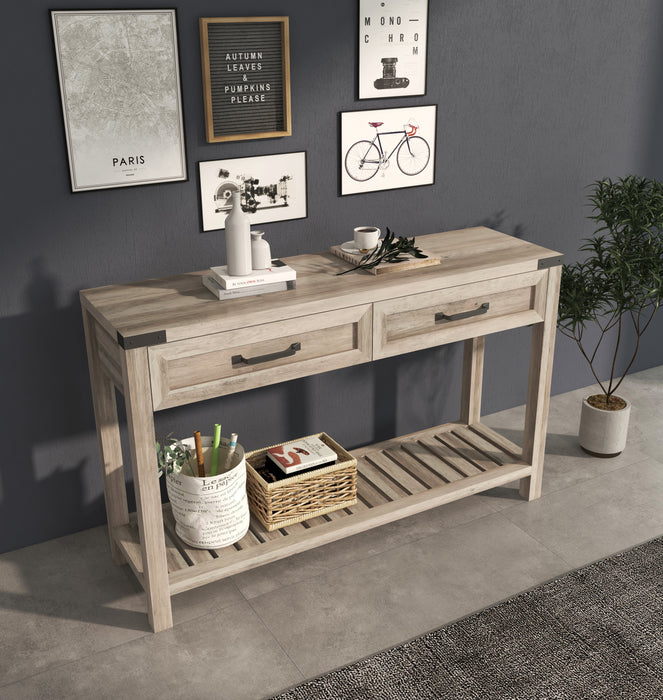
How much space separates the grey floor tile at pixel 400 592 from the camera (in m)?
2.45

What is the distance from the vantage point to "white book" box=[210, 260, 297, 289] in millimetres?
2393

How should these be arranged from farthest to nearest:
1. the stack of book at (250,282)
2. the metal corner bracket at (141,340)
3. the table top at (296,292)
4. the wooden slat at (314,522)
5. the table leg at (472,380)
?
the table leg at (472,380) → the wooden slat at (314,522) → the stack of book at (250,282) → the table top at (296,292) → the metal corner bracket at (141,340)

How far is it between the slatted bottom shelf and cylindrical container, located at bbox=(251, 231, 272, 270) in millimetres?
852

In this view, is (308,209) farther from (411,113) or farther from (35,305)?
(35,305)

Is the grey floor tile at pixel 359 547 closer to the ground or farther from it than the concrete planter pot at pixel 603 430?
closer to the ground

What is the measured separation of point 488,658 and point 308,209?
1.58 m

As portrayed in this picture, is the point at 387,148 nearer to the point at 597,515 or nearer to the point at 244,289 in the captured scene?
the point at 244,289

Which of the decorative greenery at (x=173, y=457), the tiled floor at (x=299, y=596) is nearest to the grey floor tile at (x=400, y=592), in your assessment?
the tiled floor at (x=299, y=596)

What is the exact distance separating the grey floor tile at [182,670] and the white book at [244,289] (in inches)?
39.4

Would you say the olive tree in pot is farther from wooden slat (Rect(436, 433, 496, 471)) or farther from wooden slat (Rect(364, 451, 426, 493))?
wooden slat (Rect(364, 451, 426, 493))

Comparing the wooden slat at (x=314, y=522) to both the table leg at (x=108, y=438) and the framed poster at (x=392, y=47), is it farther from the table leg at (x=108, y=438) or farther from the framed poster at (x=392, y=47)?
the framed poster at (x=392, y=47)

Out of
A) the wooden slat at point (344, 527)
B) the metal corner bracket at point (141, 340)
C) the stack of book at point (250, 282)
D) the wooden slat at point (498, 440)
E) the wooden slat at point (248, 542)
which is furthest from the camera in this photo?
the wooden slat at point (498, 440)

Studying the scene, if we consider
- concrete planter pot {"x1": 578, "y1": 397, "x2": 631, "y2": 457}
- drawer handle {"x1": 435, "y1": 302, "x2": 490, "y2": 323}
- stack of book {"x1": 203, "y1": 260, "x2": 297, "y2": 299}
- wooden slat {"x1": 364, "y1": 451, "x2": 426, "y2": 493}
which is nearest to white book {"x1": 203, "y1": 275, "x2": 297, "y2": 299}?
stack of book {"x1": 203, "y1": 260, "x2": 297, "y2": 299}

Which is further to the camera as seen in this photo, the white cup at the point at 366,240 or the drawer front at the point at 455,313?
the white cup at the point at 366,240
